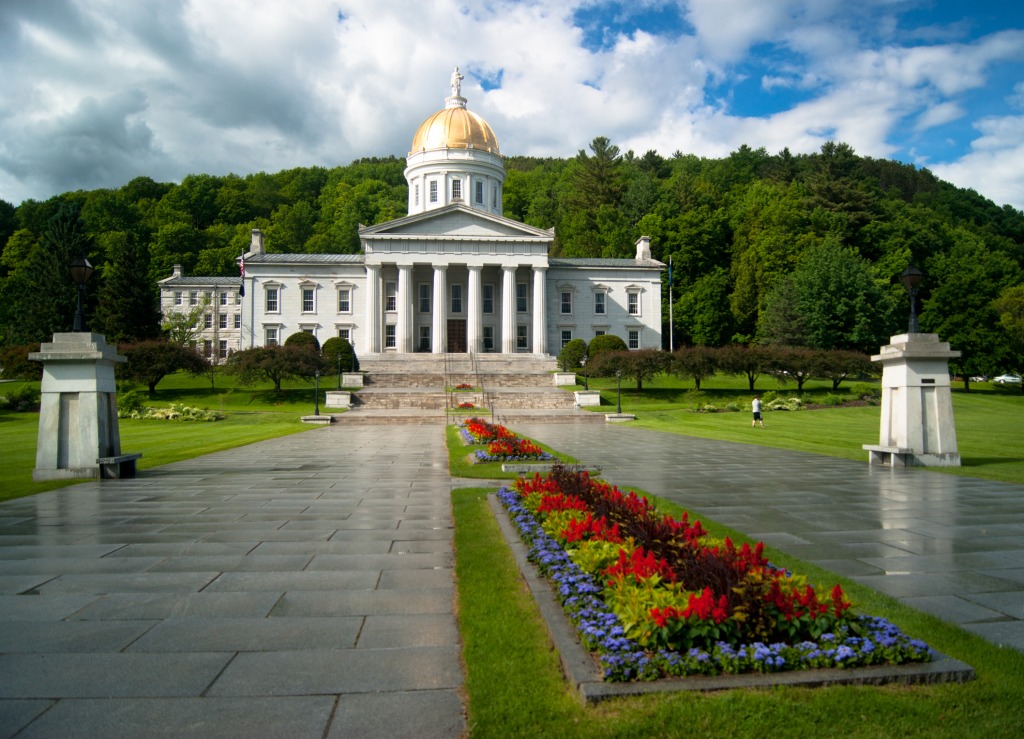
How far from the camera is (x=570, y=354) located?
5403 cm

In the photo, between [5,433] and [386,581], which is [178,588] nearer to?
[386,581]

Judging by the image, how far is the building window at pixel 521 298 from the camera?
64.5 metres

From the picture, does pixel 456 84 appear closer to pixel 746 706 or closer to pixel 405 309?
pixel 405 309

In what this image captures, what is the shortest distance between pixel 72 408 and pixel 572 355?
42.0 m

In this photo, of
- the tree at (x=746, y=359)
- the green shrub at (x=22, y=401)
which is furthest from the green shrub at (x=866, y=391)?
the green shrub at (x=22, y=401)

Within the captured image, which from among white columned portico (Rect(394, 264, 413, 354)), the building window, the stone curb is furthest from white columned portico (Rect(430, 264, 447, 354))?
the stone curb

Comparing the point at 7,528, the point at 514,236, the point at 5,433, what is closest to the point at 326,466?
the point at 7,528

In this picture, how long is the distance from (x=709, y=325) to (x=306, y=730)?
234ft

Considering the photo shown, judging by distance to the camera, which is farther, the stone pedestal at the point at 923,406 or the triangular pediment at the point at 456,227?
the triangular pediment at the point at 456,227

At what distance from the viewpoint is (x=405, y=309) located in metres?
59.0

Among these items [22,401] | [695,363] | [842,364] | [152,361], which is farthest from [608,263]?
[22,401]

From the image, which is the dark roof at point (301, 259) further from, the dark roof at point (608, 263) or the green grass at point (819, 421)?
the green grass at point (819, 421)

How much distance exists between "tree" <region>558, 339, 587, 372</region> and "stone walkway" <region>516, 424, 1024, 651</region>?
3489 centimetres

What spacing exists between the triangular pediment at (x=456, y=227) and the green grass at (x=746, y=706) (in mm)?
55760
